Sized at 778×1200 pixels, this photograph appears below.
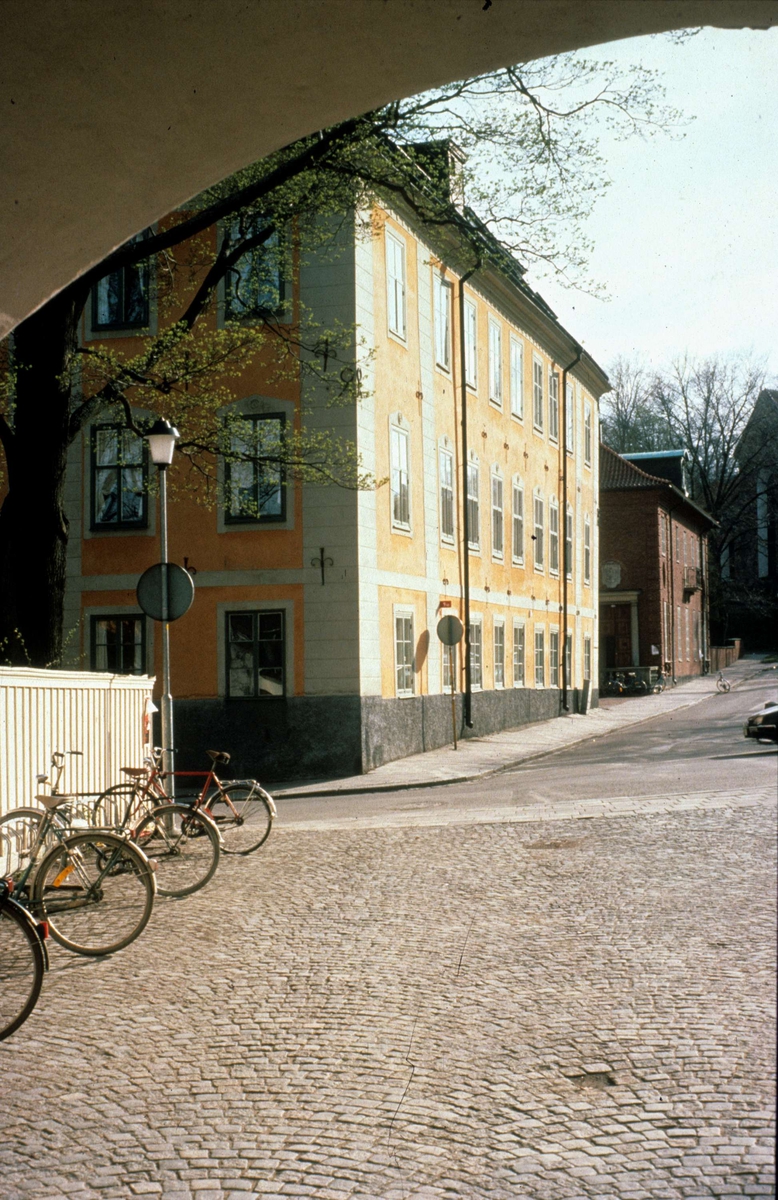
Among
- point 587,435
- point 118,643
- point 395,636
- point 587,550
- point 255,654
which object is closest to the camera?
point 255,654

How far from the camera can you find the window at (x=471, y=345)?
29.8 meters

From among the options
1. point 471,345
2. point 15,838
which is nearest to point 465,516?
point 471,345

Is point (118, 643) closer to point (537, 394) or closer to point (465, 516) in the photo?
point (465, 516)

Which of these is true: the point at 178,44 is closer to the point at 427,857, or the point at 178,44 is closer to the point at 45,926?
the point at 45,926

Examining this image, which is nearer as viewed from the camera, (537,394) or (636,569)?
(537,394)

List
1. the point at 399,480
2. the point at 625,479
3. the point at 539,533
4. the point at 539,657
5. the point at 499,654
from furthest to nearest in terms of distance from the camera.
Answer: the point at 625,479
the point at 539,533
the point at 539,657
the point at 499,654
the point at 399,480

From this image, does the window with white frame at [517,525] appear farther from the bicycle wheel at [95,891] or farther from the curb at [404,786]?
the bicycle wheel at [95,891]

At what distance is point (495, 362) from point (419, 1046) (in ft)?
90.9

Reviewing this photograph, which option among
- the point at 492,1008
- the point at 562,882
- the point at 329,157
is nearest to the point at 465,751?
the point at 329,157

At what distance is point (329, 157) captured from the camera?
15984 millimetres

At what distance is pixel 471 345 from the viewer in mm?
30203

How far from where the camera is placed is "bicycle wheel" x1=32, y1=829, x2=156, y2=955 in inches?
329

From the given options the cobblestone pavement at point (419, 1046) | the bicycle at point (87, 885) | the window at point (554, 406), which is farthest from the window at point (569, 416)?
the bicycle at point (87, 885)

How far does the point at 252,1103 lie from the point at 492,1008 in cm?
165
